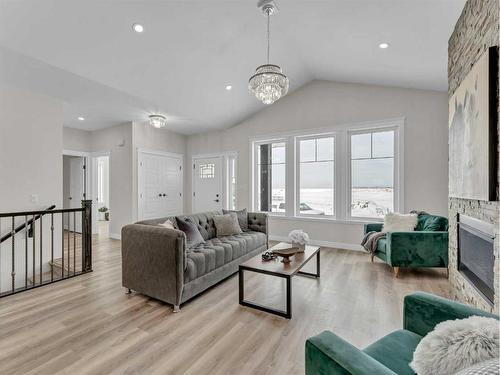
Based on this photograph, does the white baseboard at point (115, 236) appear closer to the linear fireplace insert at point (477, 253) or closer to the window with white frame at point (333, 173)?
the window with white frame at point (333, 173)

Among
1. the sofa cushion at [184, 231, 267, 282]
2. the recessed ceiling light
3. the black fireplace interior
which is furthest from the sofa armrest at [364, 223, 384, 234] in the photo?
the recessed ceiling light

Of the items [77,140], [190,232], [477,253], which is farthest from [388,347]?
[77,140]

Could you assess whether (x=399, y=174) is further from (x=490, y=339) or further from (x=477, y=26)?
(x=490, y=339)

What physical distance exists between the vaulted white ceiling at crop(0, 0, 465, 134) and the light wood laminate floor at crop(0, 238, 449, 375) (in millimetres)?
2774

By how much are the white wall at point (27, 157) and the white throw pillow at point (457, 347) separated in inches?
183

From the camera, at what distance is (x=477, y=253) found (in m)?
2.01

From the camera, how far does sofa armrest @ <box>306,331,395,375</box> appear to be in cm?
86

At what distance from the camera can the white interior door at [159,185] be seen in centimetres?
555

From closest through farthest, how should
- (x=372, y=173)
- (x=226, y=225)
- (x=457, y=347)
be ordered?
(x=457, y=347) < (x=226, y=225) < (x=372, y=173)

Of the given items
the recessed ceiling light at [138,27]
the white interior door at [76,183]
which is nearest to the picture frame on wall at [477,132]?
the recessed ceiling light at [138,27]

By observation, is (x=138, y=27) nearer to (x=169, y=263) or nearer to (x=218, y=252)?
(x=169, y=263)

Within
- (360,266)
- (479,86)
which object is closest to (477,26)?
(479,86)

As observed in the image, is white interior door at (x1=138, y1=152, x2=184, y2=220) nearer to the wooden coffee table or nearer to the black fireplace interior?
the wooden coffee table

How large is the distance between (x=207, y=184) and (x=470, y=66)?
17.7 feet
